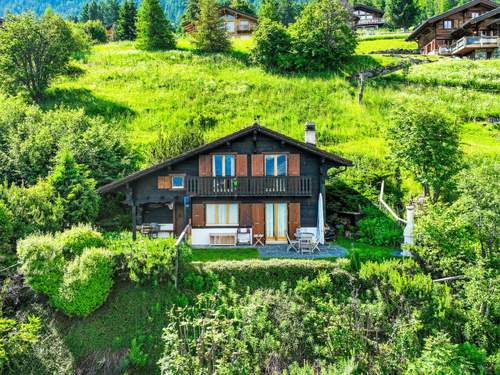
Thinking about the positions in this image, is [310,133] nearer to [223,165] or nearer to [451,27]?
[223,165]

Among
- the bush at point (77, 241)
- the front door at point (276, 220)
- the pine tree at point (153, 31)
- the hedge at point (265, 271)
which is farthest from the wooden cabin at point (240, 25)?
the hedge at point (265, 271)

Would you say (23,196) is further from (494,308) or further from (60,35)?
(60,35)

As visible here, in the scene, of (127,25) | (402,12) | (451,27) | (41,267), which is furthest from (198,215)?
(402,12)

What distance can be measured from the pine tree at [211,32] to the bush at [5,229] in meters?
36.6

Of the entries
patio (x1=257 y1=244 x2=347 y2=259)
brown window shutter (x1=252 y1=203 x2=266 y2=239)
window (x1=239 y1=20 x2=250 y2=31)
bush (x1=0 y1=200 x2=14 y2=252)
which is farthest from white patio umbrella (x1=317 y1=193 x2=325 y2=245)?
window (x1=239 y1=20 x2=250 y2=31)

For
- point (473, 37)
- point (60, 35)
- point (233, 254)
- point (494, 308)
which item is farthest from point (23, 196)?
point (473, 37)

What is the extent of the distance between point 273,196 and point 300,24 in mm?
29845

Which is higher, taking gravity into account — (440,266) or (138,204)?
(138,204)

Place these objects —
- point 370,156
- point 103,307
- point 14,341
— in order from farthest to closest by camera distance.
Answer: point 370,156 → point 103,307 → point 14,341

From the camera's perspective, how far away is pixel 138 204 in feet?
68.3

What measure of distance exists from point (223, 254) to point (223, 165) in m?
4.36

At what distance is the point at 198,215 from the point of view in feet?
68.7

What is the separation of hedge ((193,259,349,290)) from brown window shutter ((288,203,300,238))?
15.8 ft

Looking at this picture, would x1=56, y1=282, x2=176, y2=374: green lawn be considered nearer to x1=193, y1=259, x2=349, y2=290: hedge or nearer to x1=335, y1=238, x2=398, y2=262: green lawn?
x1=193, y1=259, x2=349, y2=290: hedge
